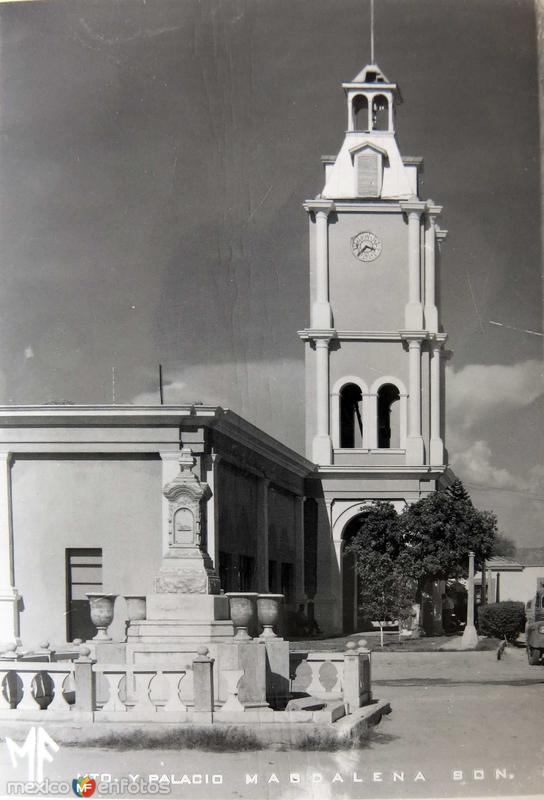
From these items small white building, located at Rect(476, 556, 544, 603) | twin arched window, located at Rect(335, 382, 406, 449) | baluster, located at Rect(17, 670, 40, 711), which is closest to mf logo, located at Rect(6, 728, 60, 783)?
baluster, located at Rect(17, 670, 40, 711)

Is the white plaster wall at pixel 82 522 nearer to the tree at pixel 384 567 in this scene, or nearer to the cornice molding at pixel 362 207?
the tree at pixel 384 567

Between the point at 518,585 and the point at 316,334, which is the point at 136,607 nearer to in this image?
the point at 316,334

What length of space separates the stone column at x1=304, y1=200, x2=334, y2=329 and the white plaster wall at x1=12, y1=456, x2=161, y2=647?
15.6 metres

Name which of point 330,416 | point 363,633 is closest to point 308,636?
point 363,633

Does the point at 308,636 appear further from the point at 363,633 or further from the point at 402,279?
the point at 402,279

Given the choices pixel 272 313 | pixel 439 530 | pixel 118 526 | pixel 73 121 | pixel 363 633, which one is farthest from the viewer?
pixel 363 633

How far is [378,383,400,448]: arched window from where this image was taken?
150ft

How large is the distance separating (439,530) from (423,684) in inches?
570

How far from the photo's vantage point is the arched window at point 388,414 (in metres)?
45.7

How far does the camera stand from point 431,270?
4428cm

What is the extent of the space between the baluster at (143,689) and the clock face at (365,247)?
97.4 ft

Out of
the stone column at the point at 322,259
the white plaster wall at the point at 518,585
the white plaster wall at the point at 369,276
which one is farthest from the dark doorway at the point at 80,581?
the white plaster wall at the point at 518,585

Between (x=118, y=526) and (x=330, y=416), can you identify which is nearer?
(x=118, y=526)

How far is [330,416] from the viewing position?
148 feet
